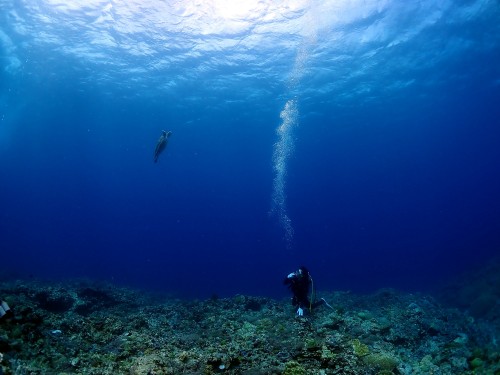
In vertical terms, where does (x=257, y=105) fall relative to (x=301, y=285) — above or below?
above

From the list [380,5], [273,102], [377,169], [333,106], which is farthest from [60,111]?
[377,169]

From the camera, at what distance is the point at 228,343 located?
6.05m

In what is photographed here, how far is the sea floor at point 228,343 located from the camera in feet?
15.3

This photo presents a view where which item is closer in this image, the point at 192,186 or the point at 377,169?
the point at 377,169

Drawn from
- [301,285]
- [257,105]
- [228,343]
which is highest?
[257,105]

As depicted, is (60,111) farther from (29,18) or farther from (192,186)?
(192,186)

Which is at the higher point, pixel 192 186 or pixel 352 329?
pixel 192 186

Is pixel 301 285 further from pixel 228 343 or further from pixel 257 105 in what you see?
pixel 257 105

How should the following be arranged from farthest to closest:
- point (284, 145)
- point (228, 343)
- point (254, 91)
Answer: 1. point (284, 145)
2. point (254, 91)
3. point (228, 343)

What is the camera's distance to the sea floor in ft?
15.3

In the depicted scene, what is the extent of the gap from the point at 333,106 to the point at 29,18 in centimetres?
2709

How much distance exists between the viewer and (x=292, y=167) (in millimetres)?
70000

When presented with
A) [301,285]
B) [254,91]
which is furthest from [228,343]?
[254,91]

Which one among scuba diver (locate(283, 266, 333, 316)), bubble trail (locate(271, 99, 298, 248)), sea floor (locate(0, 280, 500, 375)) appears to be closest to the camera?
sea floor (locate(0, 280, 500, 375))
